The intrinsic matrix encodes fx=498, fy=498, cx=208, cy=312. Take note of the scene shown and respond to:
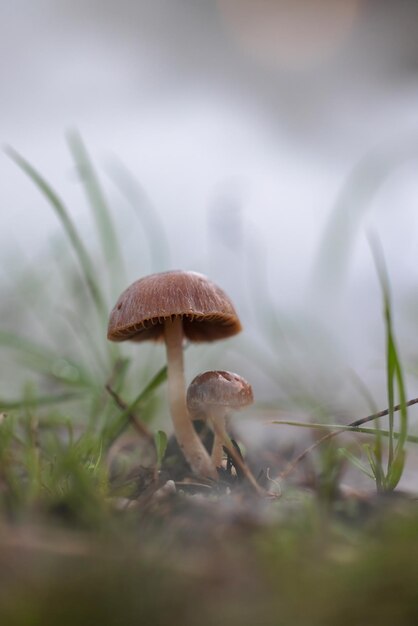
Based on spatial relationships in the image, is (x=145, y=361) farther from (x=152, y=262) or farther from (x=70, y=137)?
(x=70, y=137)

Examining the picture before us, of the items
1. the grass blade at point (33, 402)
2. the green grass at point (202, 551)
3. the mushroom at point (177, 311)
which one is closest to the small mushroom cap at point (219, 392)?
the mushroom at point (177, 311)

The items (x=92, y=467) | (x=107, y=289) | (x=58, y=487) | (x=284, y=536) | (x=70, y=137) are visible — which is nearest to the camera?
(x=284, y=536)

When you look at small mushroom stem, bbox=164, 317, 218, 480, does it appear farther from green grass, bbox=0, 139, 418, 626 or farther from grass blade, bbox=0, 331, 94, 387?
grass blade, bbox=0, 331, 94, 387

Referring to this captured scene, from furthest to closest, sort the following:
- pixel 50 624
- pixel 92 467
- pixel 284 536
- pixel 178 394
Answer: pixel 178 394, pixel 92 467, pixel 284 536, pixel 50 624

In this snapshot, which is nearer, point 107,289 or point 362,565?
point 362,565

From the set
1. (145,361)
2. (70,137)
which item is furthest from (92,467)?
(70,137)

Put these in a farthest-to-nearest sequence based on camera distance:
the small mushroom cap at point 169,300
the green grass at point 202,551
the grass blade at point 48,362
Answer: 1. the grass blade at point 48,362
2. the small mushroom cap at point 169,300
3. the green grass at point 202,551

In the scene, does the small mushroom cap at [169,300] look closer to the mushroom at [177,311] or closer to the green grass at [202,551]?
the mushroom at [177,311]

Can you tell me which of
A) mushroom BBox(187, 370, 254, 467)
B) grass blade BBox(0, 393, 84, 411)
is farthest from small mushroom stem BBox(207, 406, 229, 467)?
grass blade BBox(0, 393, 84, 411)

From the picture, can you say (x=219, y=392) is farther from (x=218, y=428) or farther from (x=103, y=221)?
(x=103, y=221)
